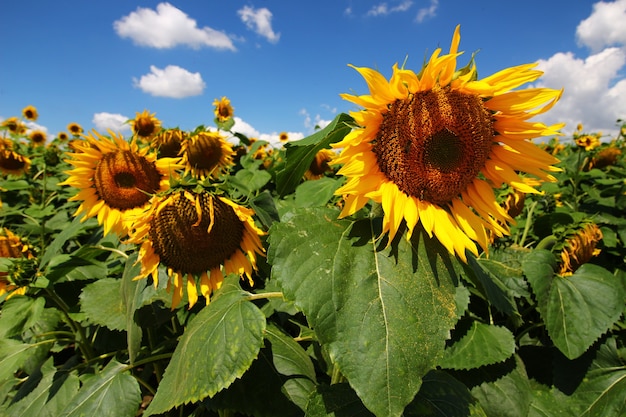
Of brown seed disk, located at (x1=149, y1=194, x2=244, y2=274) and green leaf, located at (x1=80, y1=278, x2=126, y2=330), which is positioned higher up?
brown seed disk, located at (x1=149, y1=194, x2=244, y2=274)

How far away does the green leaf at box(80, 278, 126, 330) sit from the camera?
1926mm

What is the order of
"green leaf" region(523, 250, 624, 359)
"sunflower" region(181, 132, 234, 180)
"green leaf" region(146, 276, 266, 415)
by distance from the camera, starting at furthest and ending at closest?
"sunflower" region(181, 132, 234, 180), "green leaf" region(523, 250, 624, 359), "green leaf" region(146, 276, 266, 415)

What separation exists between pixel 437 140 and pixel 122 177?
2.39 m

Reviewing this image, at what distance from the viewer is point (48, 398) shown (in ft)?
6.56

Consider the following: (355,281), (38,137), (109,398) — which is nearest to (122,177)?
(109,398)

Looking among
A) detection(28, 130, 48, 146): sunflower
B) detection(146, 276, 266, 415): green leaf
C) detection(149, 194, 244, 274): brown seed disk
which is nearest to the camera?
detection(146, 276, 266, 415): green leaf

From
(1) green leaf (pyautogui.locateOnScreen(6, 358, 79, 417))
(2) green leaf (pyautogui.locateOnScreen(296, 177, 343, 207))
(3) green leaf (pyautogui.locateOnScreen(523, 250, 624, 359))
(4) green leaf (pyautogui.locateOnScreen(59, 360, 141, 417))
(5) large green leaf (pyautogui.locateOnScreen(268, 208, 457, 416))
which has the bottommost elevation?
(1) green leaf (pyautogui.locateOnScreen(6, 358, 79, 417))

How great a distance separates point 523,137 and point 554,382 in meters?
1.81

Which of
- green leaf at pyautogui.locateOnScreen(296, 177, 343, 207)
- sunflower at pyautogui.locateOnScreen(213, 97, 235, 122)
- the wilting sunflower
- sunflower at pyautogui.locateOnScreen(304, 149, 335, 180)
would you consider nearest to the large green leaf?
green leaf at pyautogui.locateOnScreen(296, 177, 343, 207)

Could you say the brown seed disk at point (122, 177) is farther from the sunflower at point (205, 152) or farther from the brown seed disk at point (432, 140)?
the brown seed disk at point (432, 140)

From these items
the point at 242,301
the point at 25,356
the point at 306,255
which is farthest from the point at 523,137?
the point at 25,356

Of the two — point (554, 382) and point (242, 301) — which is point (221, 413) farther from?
point (554, 382)

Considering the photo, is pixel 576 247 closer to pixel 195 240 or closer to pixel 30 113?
pixel 195 240

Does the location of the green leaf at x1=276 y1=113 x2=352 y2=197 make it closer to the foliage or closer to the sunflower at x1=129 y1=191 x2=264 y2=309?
the foliage
